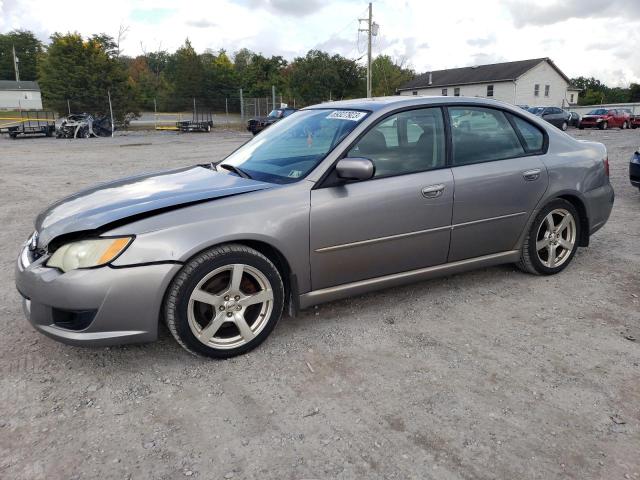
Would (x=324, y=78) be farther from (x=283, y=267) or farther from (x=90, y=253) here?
(x=90, y=253)

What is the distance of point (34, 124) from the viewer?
27922 mm

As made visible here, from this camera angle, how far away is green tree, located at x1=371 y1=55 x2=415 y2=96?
65.5m

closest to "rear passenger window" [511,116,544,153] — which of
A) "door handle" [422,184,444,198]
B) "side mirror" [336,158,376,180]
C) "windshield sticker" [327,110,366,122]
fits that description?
"door handle" [422,184,444,198]

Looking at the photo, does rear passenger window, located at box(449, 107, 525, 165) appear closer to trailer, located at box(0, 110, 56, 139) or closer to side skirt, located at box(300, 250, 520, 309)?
side skirt, located at box(300, 250, 520, 309)

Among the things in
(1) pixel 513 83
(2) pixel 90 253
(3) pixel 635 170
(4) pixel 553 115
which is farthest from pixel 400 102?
(1) pixel 513 83

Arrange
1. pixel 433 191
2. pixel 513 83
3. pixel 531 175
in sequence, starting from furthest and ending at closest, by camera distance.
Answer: pixel 513 83 < pixel 531 175 < pixel 433 191

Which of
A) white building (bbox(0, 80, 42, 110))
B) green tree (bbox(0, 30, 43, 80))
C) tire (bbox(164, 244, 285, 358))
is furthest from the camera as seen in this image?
green tree (bbox(0, 30, 43, 80))

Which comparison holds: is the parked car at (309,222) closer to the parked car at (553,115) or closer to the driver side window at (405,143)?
the driver side window at (405,143)

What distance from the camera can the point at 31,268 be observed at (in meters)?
2.93

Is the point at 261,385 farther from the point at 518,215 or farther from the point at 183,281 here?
the point at 518,215

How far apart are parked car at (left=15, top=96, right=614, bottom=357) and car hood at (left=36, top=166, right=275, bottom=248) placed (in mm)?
16

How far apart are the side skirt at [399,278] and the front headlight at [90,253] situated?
46.1 inches

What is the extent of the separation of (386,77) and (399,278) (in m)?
67.5

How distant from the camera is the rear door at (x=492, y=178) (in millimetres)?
3867
